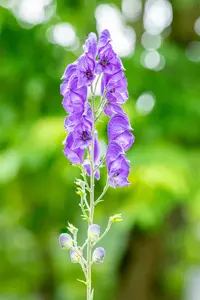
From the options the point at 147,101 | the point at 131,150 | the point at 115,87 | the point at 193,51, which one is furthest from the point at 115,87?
the point at 193,51

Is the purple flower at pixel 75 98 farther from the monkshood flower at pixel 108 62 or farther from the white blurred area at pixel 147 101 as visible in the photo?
the white blurred area at pixel 147 101

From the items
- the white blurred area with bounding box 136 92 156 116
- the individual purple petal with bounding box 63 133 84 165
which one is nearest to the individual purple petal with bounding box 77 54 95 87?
the individual purple petal with bounding box 63 133 84 165

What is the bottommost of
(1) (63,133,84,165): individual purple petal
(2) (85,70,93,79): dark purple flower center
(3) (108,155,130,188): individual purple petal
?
(3) (108,155,130,188): individual purple petal

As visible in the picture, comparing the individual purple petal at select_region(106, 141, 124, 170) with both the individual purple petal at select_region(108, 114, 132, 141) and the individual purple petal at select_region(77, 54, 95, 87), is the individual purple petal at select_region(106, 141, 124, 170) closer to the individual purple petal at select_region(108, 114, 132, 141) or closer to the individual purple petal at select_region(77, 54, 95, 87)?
the individual purple petal at select_region(108, 114, 132, 141)

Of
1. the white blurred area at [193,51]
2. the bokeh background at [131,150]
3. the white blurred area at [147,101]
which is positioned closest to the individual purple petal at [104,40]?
the bokeh background at [131,150]

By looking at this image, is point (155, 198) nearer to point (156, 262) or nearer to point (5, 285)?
point (156, 262)

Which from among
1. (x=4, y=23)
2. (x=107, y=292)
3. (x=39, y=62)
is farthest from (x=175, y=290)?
(x=4, y=23)

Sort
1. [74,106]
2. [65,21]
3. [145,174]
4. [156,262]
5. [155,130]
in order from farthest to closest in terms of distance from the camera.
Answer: [156,262]
[65,21]
[155,130]
[145,174]
[74,106]
